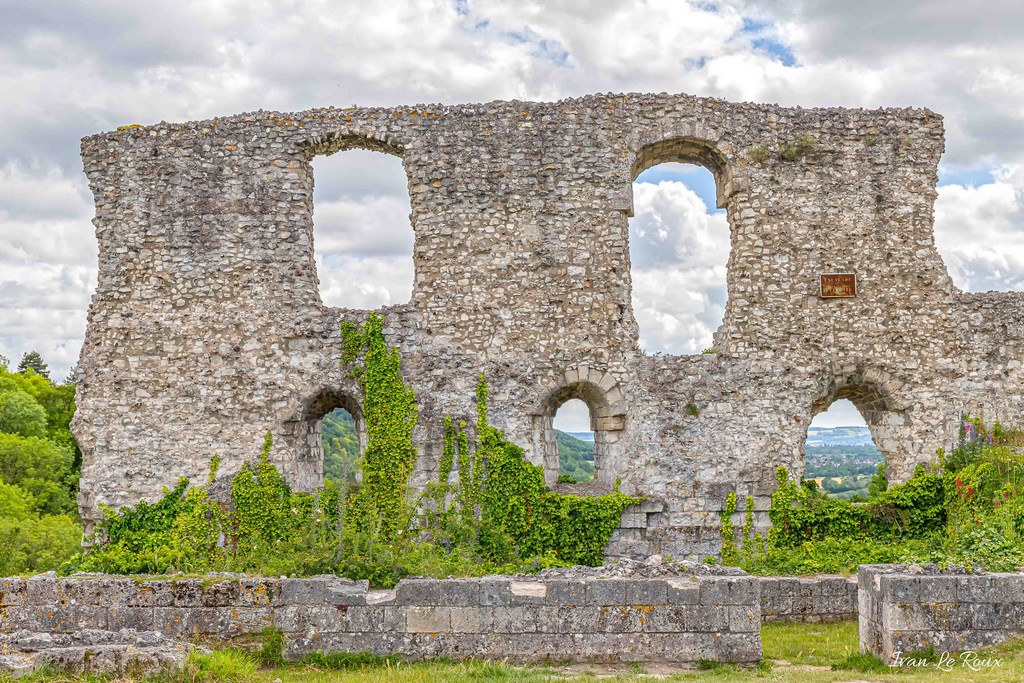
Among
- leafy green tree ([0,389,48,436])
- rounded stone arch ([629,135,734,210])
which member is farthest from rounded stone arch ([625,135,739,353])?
leafy green tree ([0,389,48,436])

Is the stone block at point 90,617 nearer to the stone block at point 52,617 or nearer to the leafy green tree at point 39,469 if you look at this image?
the stone block at point 52,617

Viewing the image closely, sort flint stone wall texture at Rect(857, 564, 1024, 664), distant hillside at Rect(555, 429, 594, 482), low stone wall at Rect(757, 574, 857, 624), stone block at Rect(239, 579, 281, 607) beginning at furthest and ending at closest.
→ 1. distant hillside at Rect(555, 429, 594, 482)
2. low stone wall at Rect(757, 574, 857, 624)
3. stone block at Rect(239, 579, 281, 607)
4. flint stone wall texture at Rect(857, 564, 1024, 664)

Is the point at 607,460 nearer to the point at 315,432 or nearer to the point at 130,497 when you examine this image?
the point at 315,432

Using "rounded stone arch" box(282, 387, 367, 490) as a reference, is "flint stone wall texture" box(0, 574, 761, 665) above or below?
below

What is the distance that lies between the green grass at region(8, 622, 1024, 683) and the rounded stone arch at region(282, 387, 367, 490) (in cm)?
492

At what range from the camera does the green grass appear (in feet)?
24.0

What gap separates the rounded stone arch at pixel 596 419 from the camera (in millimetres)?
13383

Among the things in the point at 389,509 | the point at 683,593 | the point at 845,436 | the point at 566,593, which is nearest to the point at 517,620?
the point at 566,593

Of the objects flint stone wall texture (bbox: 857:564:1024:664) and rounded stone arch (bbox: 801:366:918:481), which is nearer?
flint stone wall texture (bbox: 857:564:1024:664)

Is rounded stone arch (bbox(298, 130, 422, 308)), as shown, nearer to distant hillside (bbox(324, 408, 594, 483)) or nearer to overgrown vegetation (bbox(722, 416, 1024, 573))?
distant hillside (bbox(324, 408, 594, 483))

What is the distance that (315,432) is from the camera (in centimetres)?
1424

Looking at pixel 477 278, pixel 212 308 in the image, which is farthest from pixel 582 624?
pixel 212 308

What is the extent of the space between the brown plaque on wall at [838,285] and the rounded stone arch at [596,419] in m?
3.79

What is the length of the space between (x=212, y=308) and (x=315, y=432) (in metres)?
2.65
